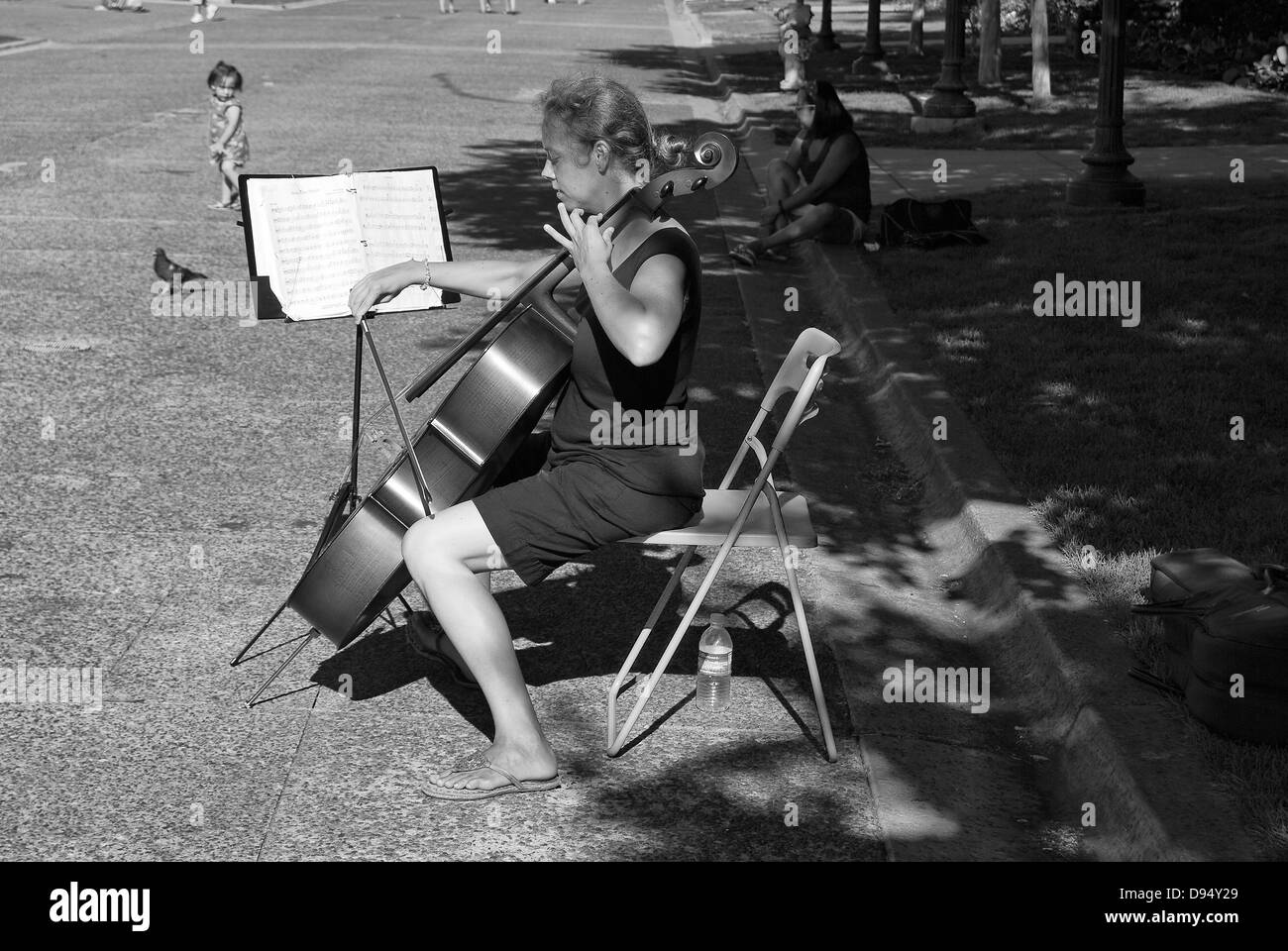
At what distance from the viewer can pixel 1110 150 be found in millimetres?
11742

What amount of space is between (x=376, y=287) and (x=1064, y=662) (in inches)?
89.0

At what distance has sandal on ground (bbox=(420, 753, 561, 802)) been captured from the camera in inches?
156

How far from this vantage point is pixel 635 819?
3930 millimetres

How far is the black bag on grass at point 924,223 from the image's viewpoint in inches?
416

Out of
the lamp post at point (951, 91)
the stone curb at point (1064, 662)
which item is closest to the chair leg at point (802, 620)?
the stone curb at point (1064, 662)

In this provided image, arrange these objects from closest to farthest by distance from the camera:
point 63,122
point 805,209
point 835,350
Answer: point 835,350 → point 805,209 → point 63,122

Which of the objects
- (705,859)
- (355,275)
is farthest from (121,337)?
(705,859)

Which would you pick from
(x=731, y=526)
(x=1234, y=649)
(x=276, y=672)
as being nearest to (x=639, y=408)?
(x=731, y=526)

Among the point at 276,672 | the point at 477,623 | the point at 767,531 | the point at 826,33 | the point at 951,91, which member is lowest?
the point at 276,672

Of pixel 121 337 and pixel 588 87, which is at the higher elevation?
pixel 588 87

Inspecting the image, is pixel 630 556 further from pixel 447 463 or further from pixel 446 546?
pixel 446 546
